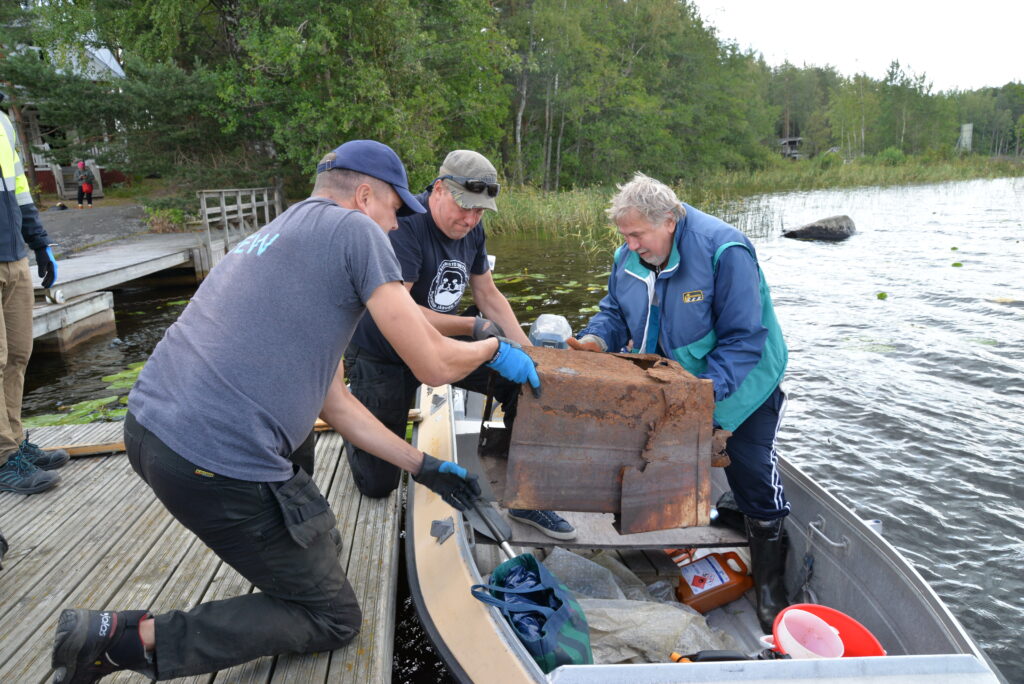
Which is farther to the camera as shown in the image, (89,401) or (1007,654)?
(89,401)

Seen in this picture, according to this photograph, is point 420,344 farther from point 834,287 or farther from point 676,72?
point 676,72

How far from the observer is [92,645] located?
2.00 meters

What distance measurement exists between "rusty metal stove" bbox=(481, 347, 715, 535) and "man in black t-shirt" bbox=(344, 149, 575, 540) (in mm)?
835

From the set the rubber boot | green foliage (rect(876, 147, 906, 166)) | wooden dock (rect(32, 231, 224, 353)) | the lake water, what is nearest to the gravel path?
wooden dock (rect(32, 231, 224, 353))

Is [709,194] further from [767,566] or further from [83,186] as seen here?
[767,566]

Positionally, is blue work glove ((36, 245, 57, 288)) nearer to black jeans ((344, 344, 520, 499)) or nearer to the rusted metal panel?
black jeans ((344, 344, 520, 499))

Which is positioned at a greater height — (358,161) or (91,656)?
(358,161)

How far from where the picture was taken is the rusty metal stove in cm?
222

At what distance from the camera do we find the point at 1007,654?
3393 mm

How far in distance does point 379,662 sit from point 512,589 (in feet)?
1.88

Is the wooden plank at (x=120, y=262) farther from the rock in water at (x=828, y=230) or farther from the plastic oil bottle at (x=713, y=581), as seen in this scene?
the rock in water at (x=828, y=230)

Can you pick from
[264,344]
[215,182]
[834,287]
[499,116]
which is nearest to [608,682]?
[264,344]

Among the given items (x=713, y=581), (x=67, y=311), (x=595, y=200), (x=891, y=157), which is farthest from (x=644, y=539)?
(x=891, y=157)

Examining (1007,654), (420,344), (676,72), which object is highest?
(676,72)
